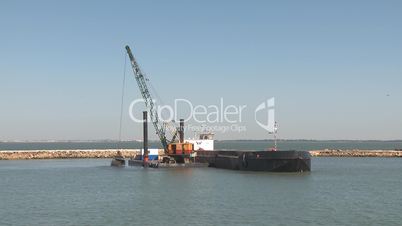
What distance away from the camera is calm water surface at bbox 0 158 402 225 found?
39688 millimetres

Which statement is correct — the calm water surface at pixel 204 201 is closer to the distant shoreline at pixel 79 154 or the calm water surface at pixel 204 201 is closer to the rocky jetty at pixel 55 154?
the rocky jetty at pixel 55 154

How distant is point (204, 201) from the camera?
4912cm

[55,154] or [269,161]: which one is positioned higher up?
[55,154]

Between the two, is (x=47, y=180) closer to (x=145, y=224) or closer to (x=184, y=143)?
(x=184, y=143)

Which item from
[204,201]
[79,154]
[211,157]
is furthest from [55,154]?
[204,201]

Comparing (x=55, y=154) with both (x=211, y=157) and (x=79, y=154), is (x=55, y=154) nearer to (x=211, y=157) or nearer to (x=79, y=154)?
(x=79, y=154)

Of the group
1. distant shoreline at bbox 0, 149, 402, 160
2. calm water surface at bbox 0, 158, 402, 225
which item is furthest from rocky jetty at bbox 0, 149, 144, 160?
calm water surface at bbox 0, 158, 402, 225

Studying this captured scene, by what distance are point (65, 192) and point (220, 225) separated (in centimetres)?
2558

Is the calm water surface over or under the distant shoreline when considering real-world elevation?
under

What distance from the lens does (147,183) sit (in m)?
66.8

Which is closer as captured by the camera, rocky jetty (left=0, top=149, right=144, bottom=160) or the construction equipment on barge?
the construction equipment on barge

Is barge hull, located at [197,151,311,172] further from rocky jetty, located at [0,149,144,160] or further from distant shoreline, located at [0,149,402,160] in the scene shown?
distant shoreline, located at [0,149,402,160]

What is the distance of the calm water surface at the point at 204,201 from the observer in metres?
39.7

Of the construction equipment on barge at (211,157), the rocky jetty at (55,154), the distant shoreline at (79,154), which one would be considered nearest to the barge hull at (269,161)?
the construction equipment on barge at (211,157)
